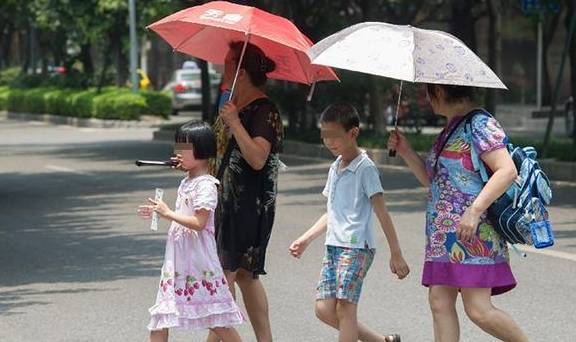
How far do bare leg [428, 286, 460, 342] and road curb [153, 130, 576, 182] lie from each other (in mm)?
11029

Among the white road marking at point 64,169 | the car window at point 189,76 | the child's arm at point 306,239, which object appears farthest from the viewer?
the car window at point 189,76

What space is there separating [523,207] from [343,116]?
1035 millimetres

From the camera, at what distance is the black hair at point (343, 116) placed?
270 inches

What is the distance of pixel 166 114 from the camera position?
4109 centimetres

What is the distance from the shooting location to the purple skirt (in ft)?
21.1

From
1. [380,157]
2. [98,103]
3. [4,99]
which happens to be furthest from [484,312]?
[4,99]

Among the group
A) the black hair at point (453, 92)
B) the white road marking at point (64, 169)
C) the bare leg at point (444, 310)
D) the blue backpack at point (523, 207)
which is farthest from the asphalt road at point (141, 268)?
the black hair at point (453, 92)

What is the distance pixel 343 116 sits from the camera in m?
6.88

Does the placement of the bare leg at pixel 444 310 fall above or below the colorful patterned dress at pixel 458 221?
below

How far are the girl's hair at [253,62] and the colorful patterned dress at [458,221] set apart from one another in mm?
1180

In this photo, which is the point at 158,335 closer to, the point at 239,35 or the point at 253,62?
the point at 253,62

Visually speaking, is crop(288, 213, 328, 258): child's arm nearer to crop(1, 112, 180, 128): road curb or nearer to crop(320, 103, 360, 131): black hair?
crop(320, 103, 360, 131): black hair

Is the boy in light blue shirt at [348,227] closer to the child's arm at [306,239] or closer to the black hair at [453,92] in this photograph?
the child's arm at [306,239]

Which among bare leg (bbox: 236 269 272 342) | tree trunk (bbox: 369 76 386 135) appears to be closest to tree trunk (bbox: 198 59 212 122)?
tree trunk (bbox: 369 76 386 135)
